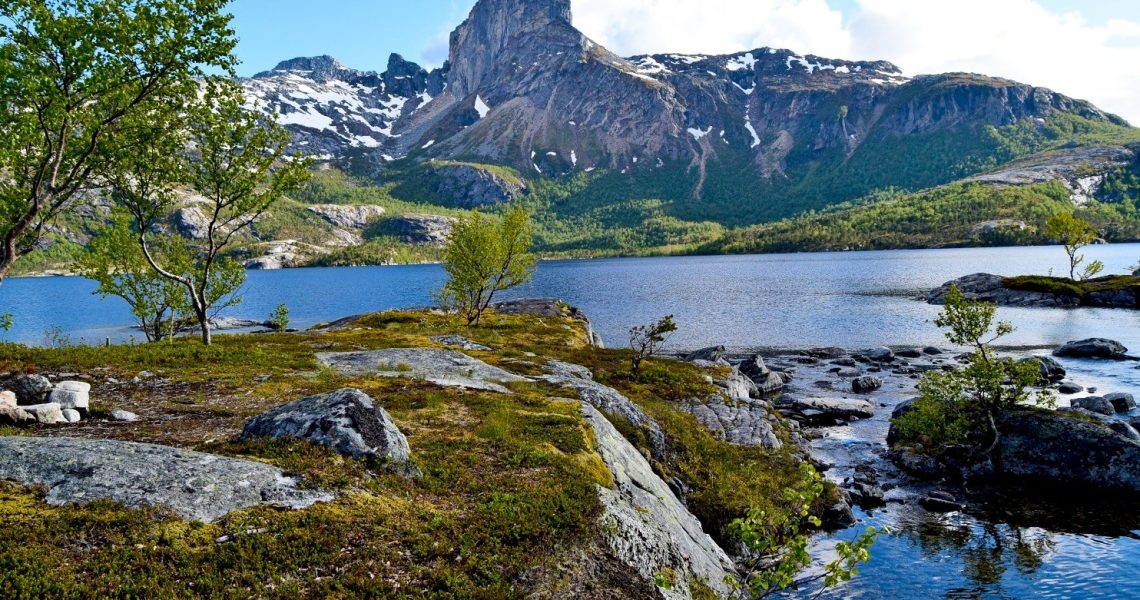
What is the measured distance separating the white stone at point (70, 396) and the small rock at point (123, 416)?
3.41 ft

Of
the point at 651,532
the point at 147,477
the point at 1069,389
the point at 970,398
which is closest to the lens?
the point at 147,477

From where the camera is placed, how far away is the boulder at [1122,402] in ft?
149

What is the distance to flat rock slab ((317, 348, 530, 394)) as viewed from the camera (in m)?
30.9

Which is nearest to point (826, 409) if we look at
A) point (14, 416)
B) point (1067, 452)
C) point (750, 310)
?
point (1067, 452)

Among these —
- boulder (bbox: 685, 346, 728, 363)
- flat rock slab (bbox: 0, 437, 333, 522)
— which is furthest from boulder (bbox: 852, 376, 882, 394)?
flat rock slab (bbox: 0, 437, 333, 522)

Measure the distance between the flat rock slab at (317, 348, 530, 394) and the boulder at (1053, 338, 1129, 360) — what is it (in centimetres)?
7146

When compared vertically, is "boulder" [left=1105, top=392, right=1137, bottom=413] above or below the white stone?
below

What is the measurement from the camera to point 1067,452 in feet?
102

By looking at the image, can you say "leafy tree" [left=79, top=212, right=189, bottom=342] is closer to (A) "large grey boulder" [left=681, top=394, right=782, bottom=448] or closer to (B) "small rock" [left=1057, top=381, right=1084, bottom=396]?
(A) "large grey boulder" [left=681, top=394, right=782, bottom=448]

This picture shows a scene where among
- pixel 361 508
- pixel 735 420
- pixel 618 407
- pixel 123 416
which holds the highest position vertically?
pixel 123 416

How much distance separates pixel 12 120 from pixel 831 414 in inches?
2065

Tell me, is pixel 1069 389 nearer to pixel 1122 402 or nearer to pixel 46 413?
pixel 1122 402

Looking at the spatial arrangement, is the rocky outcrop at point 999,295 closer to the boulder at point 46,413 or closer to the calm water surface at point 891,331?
the calm water surface at point 891,331

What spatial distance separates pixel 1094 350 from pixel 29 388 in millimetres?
92640
